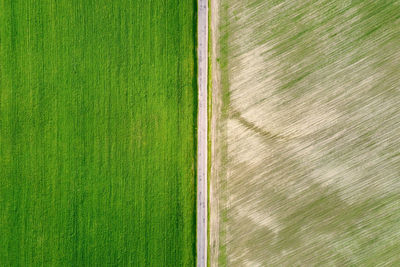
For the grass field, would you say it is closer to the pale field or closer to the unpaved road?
the unpaved road

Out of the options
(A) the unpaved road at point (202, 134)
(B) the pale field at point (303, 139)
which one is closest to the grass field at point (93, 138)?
(A) the unpaved road at point (202, 134)

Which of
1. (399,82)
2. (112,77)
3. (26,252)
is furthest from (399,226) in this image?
(26,252)

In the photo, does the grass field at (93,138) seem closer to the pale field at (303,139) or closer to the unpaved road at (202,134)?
the unpaved road at (202,134)

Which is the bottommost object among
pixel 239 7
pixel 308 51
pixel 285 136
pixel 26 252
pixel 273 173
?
pixel 26 252

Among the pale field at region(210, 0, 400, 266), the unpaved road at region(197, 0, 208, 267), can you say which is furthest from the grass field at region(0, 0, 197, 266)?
the pale field at region(210, 0, 400, 266)

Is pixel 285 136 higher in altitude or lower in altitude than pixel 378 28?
lower

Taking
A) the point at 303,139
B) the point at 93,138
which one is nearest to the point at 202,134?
the point at 303,139

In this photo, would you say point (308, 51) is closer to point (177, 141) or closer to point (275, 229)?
point (177, 141)
